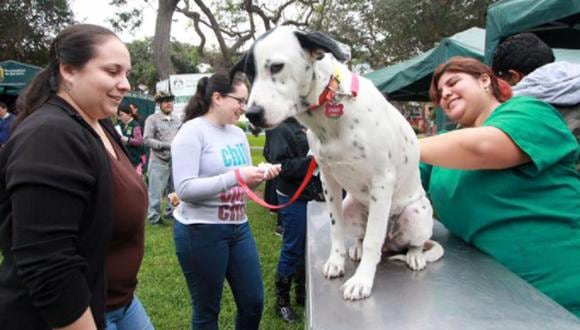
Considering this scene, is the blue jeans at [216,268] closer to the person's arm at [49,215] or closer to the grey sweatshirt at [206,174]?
the grey sweatshirt at [206,174]

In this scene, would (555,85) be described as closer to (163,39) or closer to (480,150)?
(480,150)

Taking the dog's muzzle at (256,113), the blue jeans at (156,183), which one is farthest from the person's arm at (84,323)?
the blue jeans at (156,183)

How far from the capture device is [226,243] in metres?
2.71

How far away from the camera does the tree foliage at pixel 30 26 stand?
21.2 meters

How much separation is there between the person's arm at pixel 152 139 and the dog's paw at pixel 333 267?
5563 mm

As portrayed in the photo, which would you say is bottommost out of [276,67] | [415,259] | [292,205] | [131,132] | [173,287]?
[173,287]

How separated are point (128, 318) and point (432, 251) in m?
1.48

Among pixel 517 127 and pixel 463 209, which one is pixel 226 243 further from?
pixel 517 127

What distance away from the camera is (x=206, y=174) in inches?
106

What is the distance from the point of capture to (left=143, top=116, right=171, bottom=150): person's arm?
22.8 ft

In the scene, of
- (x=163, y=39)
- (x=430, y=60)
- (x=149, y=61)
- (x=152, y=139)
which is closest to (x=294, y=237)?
(x=152, y=139)

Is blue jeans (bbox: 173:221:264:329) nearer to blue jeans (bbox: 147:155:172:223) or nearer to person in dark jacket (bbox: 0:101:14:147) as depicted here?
blue jeans (bbox: 147:155:172:223)

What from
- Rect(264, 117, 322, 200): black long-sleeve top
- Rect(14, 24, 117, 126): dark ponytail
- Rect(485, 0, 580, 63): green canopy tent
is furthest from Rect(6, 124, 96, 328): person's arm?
Rect(485, 0, 580, 63): green canopy tent

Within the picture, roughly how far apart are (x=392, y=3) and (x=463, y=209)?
1901 centimetres
